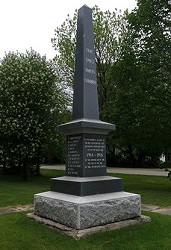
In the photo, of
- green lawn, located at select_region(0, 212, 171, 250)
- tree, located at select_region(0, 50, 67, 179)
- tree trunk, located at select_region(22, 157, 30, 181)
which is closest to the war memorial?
green lawn, located at select_region(0, 212, 171, 250)

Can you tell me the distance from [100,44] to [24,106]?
9.83 m

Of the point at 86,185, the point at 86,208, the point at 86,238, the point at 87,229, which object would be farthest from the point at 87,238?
the point at 86,185

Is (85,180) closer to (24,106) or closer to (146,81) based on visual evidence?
(146,81)

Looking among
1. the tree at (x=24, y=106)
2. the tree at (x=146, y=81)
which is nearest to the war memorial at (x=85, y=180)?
the tree at (x=146, y=81)

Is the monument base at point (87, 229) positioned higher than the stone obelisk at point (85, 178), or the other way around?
the stone obelisk at point (85, 178)

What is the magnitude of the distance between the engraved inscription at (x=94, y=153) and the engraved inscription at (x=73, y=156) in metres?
0.20

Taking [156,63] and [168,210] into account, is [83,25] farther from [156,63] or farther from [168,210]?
[156,63]

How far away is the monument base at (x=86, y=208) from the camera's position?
6.10 metres

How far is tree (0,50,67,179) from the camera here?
18953 millimetres

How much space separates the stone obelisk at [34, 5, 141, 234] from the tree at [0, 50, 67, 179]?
11.3 metres

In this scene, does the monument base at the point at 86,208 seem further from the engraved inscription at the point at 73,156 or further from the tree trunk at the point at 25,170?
the tree trunk at the point at 25,170

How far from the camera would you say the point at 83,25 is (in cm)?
802

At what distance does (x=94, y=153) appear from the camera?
23.9 feet

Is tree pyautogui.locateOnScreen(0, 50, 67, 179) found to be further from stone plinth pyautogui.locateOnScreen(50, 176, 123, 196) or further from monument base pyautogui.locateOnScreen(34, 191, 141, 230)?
monument base pyautogui.locateOnScreen(34, 191, 141, 230)
